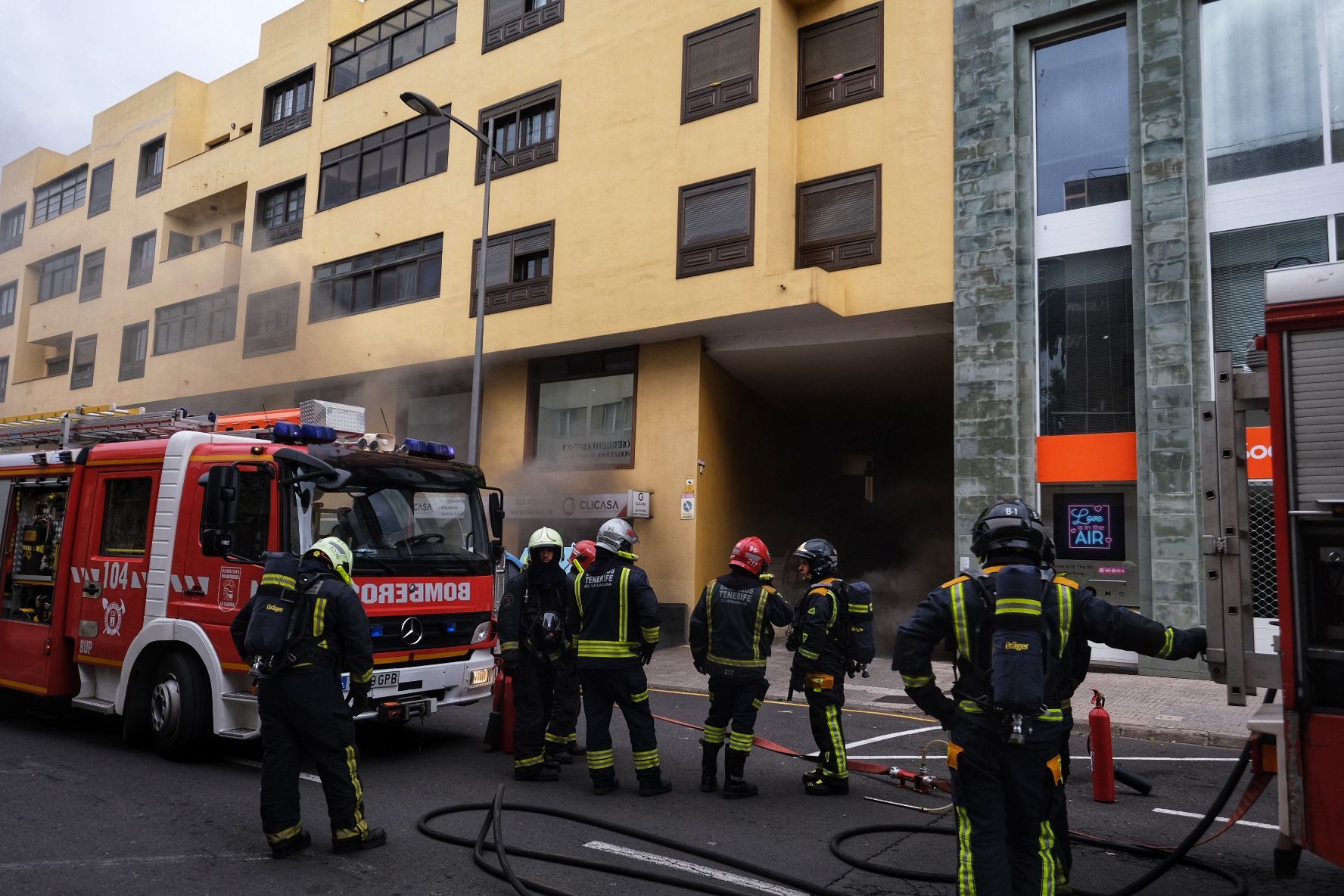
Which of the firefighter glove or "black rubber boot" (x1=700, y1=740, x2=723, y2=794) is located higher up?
the firefighter glove

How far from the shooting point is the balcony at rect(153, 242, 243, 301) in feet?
83.8

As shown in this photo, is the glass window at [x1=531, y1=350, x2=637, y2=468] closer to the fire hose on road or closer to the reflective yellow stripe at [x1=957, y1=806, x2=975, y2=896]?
the fire hose on road

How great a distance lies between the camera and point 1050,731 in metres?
3.72

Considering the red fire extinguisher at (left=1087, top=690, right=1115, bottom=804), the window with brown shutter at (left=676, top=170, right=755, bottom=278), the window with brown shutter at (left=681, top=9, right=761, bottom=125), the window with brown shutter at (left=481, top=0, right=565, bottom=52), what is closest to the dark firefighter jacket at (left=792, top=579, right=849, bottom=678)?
the red fire extinguisher at (left=1087, top=690, right=1115, bottom=804)

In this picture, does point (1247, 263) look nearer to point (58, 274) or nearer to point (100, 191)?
point (100, 191)

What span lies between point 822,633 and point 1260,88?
11.1 meters

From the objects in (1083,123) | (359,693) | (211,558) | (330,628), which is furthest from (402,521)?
(1083,123)

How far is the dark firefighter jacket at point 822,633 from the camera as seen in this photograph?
6.44 meters

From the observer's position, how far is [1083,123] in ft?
46.1

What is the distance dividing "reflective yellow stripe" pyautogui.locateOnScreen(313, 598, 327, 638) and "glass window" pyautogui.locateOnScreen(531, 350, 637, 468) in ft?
42.6

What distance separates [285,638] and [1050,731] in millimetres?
3813

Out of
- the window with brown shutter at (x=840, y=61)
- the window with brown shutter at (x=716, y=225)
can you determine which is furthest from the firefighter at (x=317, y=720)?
the window with brown shutter at (x=840, y=61)

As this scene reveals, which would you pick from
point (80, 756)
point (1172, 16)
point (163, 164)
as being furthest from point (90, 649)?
point (163, 164)

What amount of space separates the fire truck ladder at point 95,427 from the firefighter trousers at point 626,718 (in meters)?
4.71
